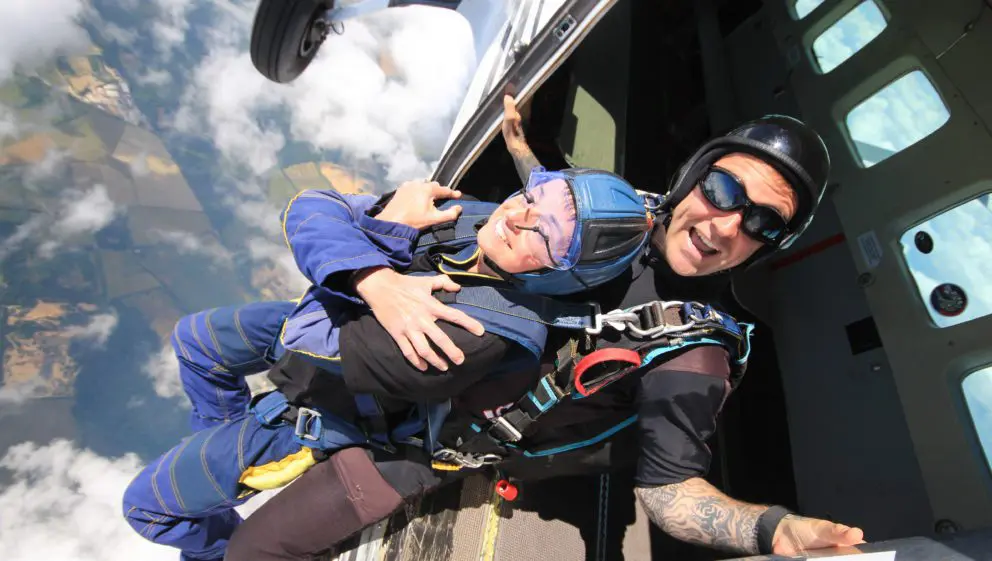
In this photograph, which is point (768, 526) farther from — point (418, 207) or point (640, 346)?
point (418, 207)

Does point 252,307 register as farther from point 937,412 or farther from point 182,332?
point 937,412

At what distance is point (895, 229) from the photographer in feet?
8.59

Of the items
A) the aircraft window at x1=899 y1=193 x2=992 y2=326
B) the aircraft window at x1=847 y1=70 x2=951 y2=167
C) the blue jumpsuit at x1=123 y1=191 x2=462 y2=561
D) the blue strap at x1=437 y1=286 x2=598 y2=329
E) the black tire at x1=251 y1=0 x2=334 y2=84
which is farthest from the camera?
the black tire at x1=251 y1=0 x2=334 y2=84

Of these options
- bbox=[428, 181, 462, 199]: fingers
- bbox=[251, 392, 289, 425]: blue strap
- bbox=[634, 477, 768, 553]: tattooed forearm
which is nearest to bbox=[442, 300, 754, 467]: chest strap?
bbox=[634, 477, 768, 553]: tattooed forearm

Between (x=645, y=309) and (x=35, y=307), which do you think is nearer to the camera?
(x=645, y=309)

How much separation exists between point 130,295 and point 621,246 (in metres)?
45.9

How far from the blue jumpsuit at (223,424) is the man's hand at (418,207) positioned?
0.21 ft

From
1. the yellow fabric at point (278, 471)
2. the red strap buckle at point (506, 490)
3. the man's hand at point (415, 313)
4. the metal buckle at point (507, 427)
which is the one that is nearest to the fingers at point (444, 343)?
the man's hand at point (415, 313)

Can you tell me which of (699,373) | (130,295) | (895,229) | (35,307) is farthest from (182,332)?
(35,307)

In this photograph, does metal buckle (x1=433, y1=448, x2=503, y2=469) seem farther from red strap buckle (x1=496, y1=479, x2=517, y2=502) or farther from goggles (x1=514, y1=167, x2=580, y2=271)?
goggles (x1=514, y1=167, x2=580, y2=271)

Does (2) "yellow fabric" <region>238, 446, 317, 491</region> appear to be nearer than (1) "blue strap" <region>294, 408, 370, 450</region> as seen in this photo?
No

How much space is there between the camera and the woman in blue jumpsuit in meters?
1.29

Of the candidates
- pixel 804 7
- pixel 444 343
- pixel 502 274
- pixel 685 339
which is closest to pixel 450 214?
pixel 502 274

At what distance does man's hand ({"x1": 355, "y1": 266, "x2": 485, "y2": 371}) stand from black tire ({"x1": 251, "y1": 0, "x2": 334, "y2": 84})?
118 inches
